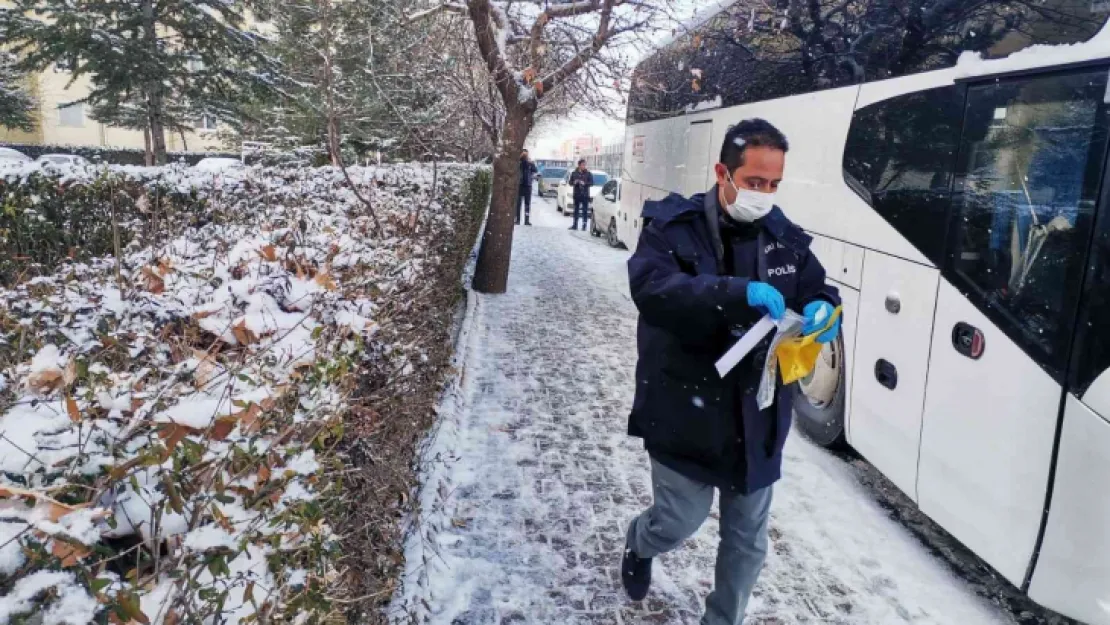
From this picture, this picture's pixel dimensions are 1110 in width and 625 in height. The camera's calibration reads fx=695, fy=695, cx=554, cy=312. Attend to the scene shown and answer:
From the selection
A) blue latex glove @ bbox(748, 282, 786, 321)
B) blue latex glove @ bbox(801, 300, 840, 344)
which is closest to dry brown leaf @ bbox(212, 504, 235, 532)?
blue latex glove @ bbox(748, 282, 786, 321)

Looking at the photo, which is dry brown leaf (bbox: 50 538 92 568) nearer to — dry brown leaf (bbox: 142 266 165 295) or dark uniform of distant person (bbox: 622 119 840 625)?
dark uniform of distant person (bbox: 622 119 840 625)

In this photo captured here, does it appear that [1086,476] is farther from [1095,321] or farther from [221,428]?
[221,428]

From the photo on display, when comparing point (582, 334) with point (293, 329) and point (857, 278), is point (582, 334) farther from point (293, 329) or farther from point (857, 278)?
point (293, 329)

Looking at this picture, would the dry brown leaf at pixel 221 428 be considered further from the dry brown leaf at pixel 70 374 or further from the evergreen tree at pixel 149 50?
the evergreen tree at pixel 149 50

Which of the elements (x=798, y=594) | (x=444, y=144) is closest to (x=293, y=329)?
(x=798, y=594)

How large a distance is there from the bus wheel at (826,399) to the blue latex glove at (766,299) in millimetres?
3137

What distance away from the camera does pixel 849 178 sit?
5008 millimetres

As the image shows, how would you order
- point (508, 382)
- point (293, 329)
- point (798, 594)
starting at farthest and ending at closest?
1. point (508, 382)
2. point (798, 594)
3. point (293, 329)

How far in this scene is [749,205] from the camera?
258cm

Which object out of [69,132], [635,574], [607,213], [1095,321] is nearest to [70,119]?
[69,132]

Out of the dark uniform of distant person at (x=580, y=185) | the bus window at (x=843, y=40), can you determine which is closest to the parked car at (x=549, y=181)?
the dark uniform of distant person at (x=580, y=185)

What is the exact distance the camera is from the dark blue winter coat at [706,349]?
2.49 m

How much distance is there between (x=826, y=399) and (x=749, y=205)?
3.40 meters

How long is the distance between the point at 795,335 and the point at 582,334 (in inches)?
234
